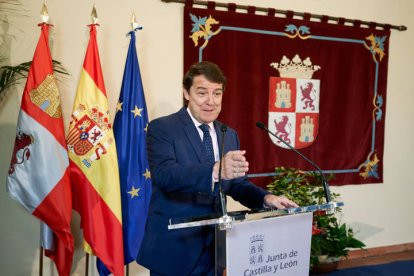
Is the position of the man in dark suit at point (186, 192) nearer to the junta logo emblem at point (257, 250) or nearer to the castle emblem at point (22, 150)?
the junta logo emblem at point (257, 250)

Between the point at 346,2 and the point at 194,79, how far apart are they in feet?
7.85

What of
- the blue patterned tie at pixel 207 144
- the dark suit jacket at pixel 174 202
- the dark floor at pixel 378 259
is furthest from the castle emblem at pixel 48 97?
the dark floor at pixel 378 259

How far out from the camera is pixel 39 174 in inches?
77.4

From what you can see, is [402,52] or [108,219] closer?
[108,219]

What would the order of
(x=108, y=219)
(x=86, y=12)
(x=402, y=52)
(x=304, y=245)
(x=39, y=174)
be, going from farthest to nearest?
(x=402, y=52) → (x=86, y=12) → (x=108, y=219) → (x=39, y=174) → (x=304, y=245)

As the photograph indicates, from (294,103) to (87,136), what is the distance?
1.72m

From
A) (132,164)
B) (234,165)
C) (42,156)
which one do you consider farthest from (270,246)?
(42,156)

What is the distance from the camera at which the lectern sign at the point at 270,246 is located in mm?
1010

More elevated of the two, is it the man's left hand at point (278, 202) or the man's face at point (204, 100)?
the man's face at point (204, 100)

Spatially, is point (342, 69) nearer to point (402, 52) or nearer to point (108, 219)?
point (402, 52)

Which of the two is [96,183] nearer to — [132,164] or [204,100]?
[132,164]

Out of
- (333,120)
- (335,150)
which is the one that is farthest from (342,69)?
(335,150)

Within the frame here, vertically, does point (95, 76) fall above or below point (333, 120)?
above

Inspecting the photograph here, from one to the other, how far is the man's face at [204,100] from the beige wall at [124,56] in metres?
1.22
